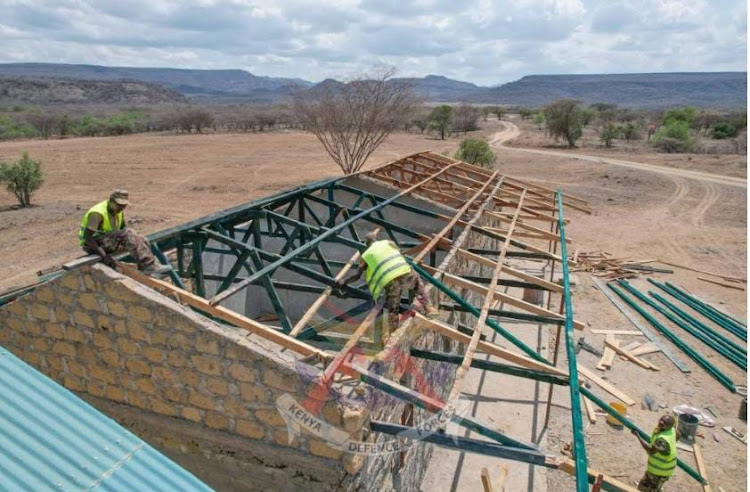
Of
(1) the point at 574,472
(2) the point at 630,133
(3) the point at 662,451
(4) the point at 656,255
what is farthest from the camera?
(2) the point at 630,133

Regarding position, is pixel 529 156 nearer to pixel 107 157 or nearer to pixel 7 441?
→ pixel 107 157

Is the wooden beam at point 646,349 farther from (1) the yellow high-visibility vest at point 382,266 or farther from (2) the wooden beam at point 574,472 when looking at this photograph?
(1) the yellow high-visibility vest at point 382,266

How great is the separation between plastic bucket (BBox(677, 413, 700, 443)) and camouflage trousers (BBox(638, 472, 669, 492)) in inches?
89.8

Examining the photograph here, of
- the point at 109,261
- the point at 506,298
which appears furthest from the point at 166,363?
the point at 506,298

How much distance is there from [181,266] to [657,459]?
7448mm

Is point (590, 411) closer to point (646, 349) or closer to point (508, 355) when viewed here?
point (646, 349)

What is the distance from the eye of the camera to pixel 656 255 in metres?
18.4

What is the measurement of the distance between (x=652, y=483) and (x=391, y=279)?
4.57m

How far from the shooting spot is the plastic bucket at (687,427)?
329 inches

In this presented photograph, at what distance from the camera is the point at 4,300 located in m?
5.88

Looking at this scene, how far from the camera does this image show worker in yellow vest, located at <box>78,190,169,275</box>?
5664 millimetres

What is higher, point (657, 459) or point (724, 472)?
point (657, 459)

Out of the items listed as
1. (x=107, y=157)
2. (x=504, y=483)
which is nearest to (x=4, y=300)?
(x=504, y=483)

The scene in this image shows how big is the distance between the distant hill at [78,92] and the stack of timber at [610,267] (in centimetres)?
13537
